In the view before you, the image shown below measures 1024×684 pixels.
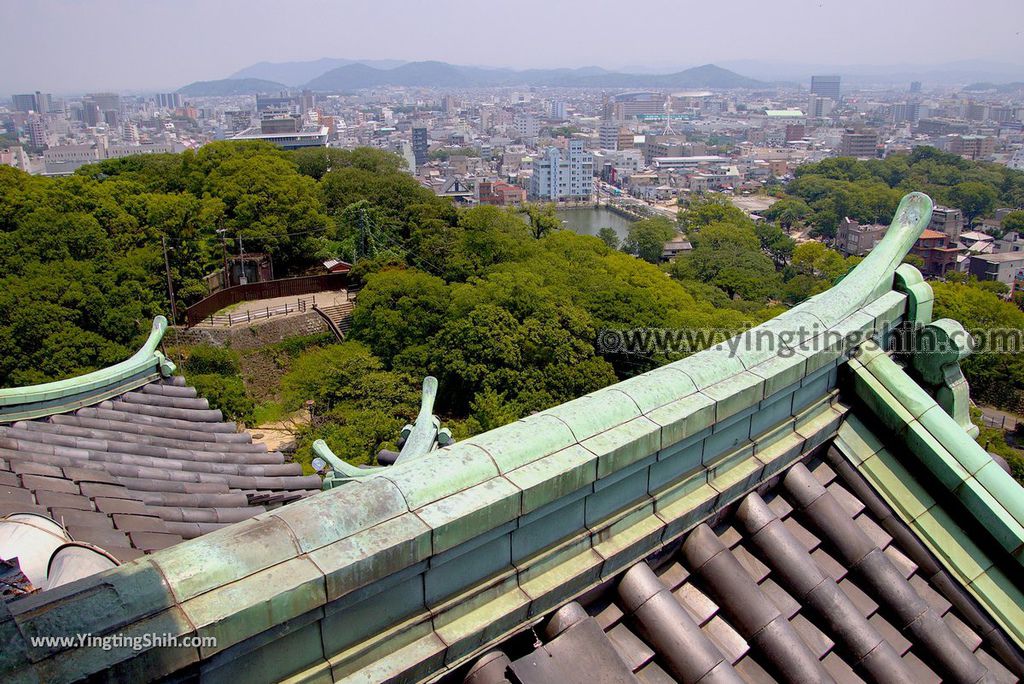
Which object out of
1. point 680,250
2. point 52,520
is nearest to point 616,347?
point 52,520

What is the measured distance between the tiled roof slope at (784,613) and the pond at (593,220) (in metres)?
87.1

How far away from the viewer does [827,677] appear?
3.23 m

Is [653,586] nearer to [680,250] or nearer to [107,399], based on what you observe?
[107,399]

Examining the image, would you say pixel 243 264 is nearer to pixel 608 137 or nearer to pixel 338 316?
pixel 338 316

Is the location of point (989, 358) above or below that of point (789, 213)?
below

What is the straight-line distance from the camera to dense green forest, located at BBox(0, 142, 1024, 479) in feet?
76.9

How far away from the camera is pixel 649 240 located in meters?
61.3

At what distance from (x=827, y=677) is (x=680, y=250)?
62039mm

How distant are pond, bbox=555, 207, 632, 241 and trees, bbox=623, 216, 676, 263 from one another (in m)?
26.2

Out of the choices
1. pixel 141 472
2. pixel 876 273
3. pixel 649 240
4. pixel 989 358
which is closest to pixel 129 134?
pixel 649 240

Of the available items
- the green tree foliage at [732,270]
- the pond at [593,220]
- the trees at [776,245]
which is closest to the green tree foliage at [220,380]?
the green tree foliage at [732,270]

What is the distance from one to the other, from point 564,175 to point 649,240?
56181 millimetres

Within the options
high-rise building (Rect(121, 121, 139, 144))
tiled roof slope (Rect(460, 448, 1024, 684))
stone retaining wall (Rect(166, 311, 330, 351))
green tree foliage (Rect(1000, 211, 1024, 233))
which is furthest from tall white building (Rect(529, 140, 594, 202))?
high-rise building (Rect(121, 121, 139, 144))

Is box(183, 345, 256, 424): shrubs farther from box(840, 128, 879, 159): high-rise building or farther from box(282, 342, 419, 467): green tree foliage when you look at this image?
box(840, 128, 879, 159): high-rise building
